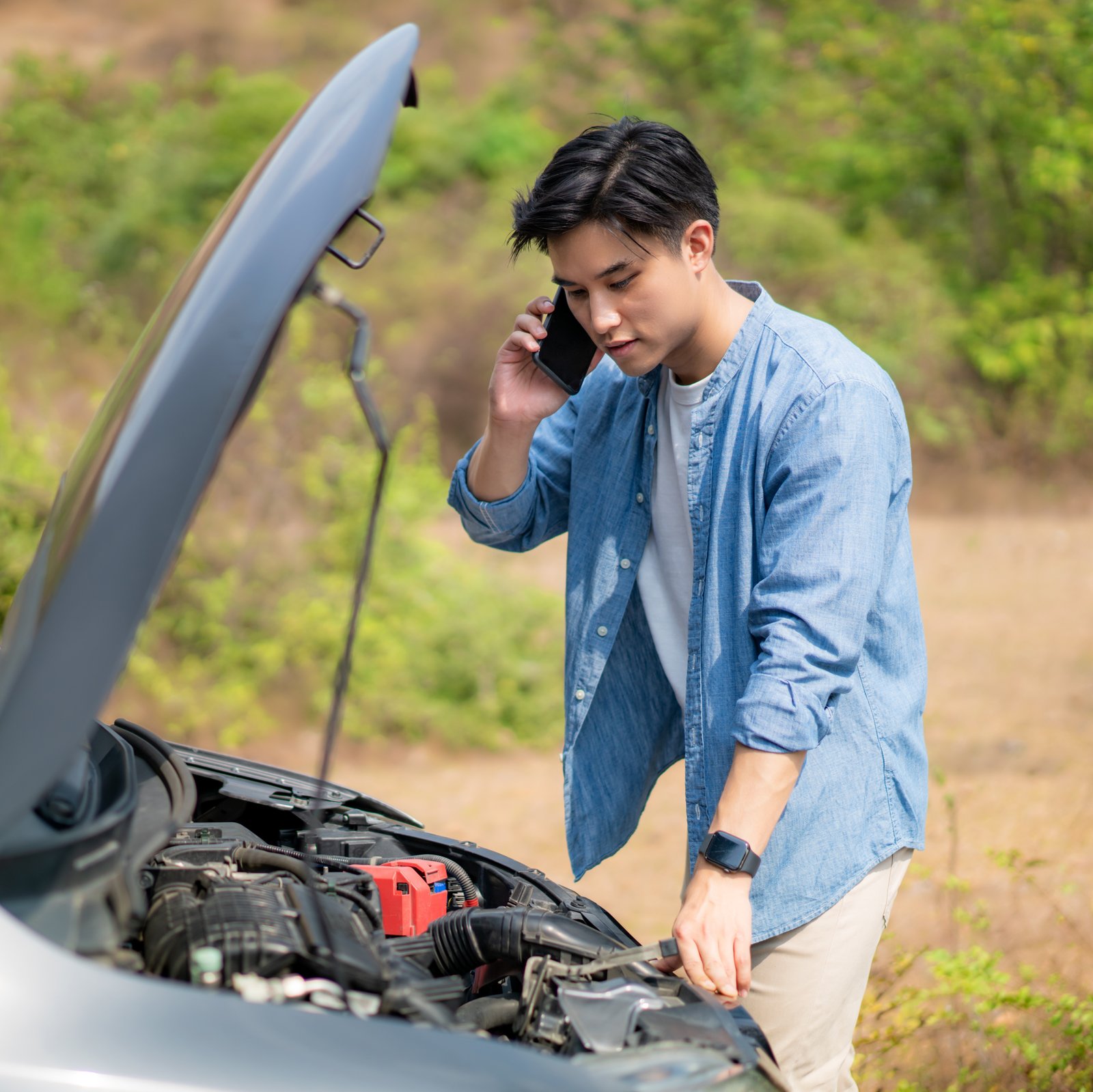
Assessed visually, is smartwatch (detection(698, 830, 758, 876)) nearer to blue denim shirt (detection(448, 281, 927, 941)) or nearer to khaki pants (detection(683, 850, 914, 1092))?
blue denim shirt (detection(448, 281, 927, 941))

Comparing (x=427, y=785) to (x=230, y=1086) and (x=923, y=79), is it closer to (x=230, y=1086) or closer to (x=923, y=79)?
(x=230, y=1086)

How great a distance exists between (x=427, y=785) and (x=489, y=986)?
4.33 metres

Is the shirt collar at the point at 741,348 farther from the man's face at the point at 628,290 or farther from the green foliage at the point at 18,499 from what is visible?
the green foliage at the point at 18,499

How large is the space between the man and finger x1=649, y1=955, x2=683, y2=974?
101 mm

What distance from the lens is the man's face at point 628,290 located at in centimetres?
201

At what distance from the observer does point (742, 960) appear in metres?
1.80

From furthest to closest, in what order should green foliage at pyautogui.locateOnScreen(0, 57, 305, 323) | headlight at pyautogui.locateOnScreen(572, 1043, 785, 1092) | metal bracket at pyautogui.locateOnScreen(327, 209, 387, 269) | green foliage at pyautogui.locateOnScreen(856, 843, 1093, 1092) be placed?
green foliage at pyautogui.locateOnScreen(0, 57, 305, 323), green foliage at pyautogui.locateOnScreen(856, 843, 1093, 1092), metal bracket at pyautogui.locateOnScreen(327, 209, 387, 269), headlight at pyautogui.locateOnScreen(572, 1043, 785, 1092)

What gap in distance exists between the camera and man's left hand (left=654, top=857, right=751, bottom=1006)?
1793 millimetres

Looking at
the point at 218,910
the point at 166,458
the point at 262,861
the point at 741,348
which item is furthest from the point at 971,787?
the point at 166,458

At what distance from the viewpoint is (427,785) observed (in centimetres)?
637

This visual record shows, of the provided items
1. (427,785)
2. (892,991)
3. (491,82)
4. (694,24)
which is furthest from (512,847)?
(491,82)

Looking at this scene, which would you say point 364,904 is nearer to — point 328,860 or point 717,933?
point 328,860

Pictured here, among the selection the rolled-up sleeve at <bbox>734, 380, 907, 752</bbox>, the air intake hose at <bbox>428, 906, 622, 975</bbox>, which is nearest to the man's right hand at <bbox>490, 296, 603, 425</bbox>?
the rolled-up sleeve at <bbox>734, 380, 907, 752</bbox>

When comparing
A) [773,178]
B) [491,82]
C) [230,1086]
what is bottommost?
[230,1086]
